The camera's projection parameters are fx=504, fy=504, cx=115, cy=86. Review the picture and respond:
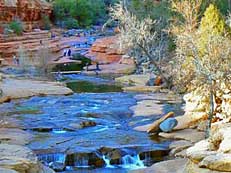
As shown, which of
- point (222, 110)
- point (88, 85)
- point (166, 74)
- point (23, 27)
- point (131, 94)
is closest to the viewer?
point (222, 110)

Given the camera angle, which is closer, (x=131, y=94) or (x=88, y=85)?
(x=131, y=94)

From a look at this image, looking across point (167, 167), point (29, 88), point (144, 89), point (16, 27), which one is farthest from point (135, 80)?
point (16, 27)

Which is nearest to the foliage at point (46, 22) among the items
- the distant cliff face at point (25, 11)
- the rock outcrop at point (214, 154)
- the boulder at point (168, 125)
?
the distant cliff face at point (25, 11)

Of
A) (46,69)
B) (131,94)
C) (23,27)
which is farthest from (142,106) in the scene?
(23,27)

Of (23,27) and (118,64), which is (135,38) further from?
(23,27)

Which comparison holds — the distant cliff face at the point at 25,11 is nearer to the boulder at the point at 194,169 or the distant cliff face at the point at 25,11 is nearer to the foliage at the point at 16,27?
the foliage at the point at 16,27

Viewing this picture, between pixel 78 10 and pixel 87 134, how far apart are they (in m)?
42.3

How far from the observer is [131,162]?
1455 cm

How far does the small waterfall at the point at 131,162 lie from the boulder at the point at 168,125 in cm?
251

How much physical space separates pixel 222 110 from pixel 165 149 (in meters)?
2.51

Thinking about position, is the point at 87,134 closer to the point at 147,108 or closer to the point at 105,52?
the point at 147,108

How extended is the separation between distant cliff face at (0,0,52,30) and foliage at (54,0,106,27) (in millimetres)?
1995

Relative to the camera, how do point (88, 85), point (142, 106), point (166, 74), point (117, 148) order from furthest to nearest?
point (88, 85), point (166, 74), point (142, 106), point (117, 148)

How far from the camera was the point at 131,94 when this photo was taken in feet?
84.6
